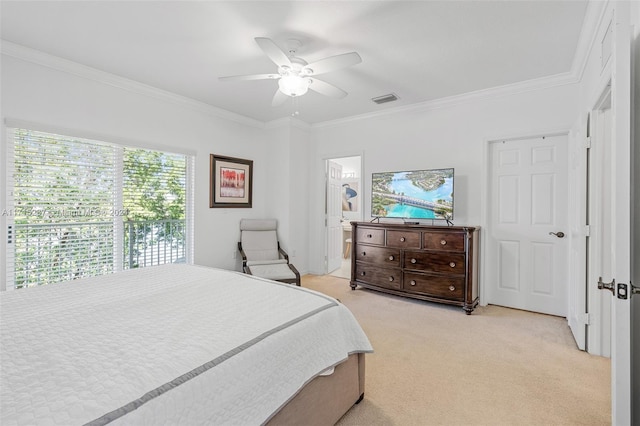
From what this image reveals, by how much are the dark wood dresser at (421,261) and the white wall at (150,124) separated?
1963 mm

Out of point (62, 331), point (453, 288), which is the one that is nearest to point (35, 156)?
point (62, 331)

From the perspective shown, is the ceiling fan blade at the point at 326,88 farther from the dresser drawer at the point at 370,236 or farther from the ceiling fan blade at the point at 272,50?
the dresser drawer at the point at 370,236

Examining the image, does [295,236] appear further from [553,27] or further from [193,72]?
[553,27]

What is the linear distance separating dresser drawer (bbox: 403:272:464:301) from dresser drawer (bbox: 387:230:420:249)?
358mm

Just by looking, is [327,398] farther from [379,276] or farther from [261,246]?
[261,246]

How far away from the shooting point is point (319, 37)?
250 centimetres

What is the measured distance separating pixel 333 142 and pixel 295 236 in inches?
66.0

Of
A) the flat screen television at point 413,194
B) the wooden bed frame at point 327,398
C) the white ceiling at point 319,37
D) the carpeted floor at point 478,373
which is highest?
the white ceiling at point 319,37

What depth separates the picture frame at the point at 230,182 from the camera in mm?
4347

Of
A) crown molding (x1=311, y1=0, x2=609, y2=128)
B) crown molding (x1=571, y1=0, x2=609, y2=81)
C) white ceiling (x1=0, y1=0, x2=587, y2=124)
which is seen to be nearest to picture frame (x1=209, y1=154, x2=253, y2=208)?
white ceiling (x1=0, y1=0, x2=587, y2=124)

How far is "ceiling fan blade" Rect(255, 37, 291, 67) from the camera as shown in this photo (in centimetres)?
205

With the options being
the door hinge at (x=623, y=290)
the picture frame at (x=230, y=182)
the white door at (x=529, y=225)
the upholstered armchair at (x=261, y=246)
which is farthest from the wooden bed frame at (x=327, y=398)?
the picture frame at (x=230, y=182)

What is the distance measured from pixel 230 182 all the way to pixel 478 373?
382cm

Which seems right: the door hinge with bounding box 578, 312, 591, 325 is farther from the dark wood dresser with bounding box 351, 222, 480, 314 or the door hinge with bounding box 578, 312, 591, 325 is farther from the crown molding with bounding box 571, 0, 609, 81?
the crown molding with bounding box 571, 0, 609, 81
